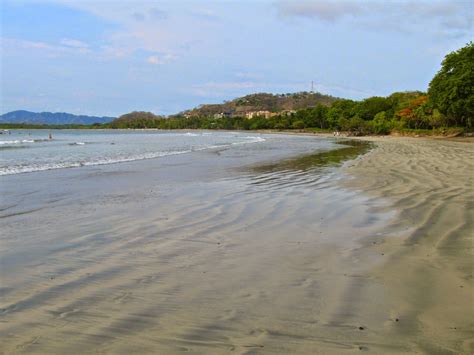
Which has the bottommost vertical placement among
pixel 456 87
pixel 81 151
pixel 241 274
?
pixel 241 274

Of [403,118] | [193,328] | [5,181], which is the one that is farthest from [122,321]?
[403,118]

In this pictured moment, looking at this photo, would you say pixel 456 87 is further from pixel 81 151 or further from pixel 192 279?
pixel 192 279

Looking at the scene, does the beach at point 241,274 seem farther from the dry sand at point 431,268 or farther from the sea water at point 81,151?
the sea water at point 81,151

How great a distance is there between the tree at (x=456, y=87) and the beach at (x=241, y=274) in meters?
46.5

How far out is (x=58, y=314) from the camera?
3859mm

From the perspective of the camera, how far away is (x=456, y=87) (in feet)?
164

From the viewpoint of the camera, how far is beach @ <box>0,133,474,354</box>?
11.2 feet

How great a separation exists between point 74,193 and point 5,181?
4.65 meters

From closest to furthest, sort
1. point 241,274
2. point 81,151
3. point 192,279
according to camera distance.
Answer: point 192,279, point 241,274, point 81,151

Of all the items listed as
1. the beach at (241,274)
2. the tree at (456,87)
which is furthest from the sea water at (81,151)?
the tree at (456,87)

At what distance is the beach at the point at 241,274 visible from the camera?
3.40 m

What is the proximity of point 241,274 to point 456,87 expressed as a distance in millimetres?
53292

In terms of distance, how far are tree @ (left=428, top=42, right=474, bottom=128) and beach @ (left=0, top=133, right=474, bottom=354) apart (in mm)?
46513

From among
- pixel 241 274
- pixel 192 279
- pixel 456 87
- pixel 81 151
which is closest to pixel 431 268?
pixel 241 274
